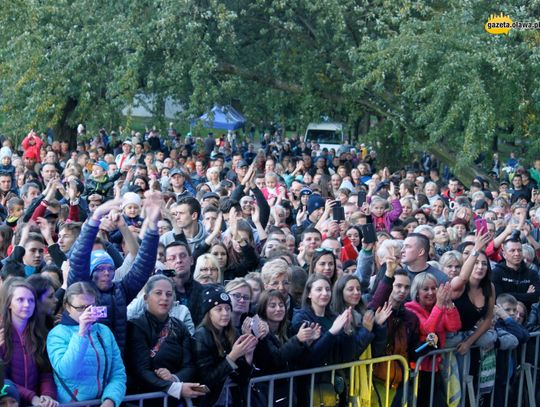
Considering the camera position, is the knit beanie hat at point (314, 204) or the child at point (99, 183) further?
the child at point (99, 183)

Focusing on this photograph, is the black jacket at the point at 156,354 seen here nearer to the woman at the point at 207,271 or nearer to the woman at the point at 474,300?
the woman at the point at 207,271

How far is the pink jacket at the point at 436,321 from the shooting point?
8281mm

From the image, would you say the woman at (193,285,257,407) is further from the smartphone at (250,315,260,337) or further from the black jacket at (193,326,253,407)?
the smartphone at (250,315,260,337)

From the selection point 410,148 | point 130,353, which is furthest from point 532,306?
point 410,148

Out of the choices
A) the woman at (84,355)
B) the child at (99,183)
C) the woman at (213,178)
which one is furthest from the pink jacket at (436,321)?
the woman at (213,178)

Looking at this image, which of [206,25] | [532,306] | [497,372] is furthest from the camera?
[206,25]

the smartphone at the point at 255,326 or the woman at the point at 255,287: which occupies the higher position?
the woman at the point at 255,287

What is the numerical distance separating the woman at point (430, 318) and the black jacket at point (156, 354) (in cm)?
227

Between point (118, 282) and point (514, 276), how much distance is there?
4.76 m

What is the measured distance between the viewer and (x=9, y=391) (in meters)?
5.91

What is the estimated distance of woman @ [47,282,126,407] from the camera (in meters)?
6.13

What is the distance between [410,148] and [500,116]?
284cm

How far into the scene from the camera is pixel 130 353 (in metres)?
6.71

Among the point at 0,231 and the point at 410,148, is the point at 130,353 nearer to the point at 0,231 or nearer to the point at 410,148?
the point at 0,231
